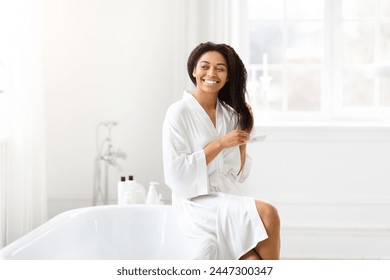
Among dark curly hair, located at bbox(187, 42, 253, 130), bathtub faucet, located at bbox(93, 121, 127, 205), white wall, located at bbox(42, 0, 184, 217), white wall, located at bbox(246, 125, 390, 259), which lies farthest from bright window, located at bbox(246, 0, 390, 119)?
dark curly hair, located at bbox(187, 42, 253, 130)

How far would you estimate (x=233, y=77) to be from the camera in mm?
2191

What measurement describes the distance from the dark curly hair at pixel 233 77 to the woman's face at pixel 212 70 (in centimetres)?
2

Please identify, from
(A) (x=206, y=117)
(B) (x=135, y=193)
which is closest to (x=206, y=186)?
(A) (x=206, y=117)

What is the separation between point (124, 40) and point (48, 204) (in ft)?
3.83

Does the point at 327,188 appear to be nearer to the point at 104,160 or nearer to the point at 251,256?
the point at 104,160

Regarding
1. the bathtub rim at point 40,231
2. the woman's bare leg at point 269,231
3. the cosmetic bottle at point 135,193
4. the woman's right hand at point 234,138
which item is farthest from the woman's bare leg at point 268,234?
the cosmetic bottle at point 135,193

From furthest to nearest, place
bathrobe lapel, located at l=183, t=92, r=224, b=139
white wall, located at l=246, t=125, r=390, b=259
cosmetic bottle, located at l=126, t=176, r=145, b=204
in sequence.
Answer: white wall, located at l=246, t=125, r=390, b=259
cosmetic bottle, located at l=126, t=176, r=145, b=204
bathrobe lapel, located at l=183, t=92, r=224, b=139

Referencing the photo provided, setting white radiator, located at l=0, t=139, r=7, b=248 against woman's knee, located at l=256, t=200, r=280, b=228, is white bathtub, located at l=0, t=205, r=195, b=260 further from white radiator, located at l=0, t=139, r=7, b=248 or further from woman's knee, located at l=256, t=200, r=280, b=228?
white radiator, located at l=0, t=139, r=7, b=248

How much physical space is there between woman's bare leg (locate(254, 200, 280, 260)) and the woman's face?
19.5 inches

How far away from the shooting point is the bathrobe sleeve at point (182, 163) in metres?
2.10

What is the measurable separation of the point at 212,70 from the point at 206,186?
436 millimetres

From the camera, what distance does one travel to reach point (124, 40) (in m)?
3.62

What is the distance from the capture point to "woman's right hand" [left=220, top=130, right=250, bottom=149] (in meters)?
2.11
